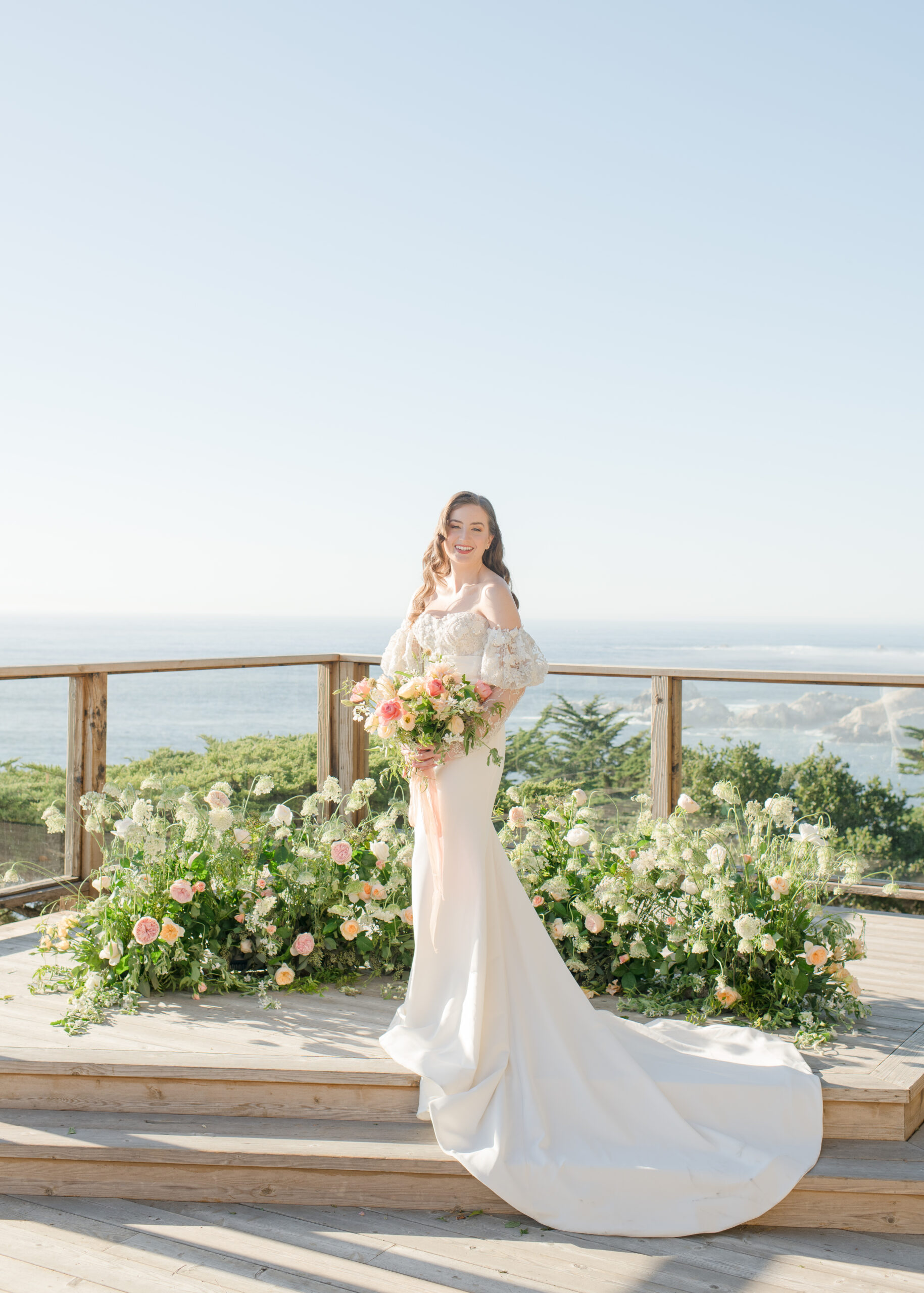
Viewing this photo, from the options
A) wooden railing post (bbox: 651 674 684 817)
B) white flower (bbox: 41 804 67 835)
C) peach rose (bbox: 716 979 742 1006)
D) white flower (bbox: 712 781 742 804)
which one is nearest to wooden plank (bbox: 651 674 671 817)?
wooden railing post (bbox: 651 674 684 817)

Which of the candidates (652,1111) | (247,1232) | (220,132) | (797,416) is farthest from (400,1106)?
(797,416)

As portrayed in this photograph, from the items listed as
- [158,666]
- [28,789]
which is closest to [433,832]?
[158,666]

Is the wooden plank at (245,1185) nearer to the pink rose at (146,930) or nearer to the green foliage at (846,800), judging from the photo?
the pink rose at (146,930)

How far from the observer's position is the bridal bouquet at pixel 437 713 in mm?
2898

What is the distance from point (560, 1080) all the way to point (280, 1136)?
82 cm

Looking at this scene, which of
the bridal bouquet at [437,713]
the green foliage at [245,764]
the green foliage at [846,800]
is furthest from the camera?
the green foliage at [245,764]

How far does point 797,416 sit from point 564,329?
1049cm

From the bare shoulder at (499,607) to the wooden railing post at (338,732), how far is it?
10.4 feet

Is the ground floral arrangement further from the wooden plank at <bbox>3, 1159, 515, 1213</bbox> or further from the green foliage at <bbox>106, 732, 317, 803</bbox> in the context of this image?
the green foliage at <bbox>106, 732, 317, 803</bbox>

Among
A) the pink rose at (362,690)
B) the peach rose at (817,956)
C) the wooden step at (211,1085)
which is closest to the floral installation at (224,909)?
the wooden step at (211,1085)

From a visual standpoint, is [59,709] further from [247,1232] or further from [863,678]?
[863,678]

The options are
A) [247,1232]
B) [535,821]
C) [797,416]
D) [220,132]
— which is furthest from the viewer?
[797,416]

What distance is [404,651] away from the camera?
10.5ft

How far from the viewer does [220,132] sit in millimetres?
13805
